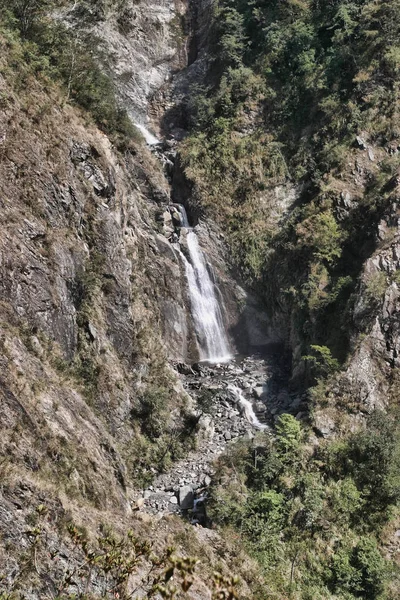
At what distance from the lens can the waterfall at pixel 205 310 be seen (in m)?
28.3

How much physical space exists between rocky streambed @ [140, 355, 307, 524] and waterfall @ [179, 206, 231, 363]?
1420 mm

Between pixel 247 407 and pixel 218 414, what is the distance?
1677mm

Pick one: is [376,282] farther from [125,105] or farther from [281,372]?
[125,105]

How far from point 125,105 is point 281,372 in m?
28.2

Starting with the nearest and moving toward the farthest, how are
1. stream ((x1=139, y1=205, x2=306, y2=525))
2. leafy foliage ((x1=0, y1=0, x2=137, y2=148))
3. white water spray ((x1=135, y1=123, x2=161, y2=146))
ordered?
1. stream ((x1=139, y1=205, x2=306, y2=525))
2. leafy foliage ((x1=0, y1=0, x2=137, y2=148))
3. white water spray ((x1=135, y1=123, x2=161, y2=146))

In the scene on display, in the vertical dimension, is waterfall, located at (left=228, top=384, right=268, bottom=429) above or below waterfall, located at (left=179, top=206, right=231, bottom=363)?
below

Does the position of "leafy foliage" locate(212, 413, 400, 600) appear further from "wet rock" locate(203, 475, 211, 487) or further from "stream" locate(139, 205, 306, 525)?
"stream" locate(139, 205, 306, 525)

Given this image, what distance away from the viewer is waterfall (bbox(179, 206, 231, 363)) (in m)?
28.3

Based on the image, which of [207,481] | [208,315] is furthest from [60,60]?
[207,481]

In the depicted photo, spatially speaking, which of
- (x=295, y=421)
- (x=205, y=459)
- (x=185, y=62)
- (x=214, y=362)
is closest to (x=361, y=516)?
(x=295, y=421)

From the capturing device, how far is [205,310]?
29078 mm

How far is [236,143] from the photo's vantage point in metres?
34.6

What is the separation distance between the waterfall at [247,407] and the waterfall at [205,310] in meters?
3.87

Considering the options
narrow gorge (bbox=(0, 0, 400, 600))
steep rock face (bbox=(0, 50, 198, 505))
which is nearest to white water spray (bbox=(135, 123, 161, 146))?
narrow gorge (bbox=(0, 0, 400, 600))
